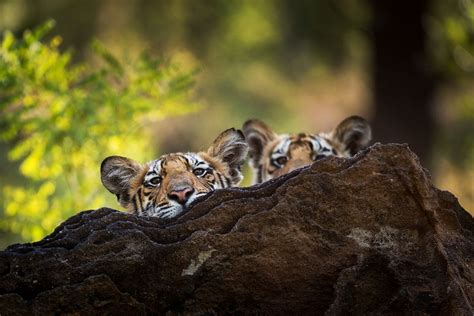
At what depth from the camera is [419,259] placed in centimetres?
605

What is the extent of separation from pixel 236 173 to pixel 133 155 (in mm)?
3327

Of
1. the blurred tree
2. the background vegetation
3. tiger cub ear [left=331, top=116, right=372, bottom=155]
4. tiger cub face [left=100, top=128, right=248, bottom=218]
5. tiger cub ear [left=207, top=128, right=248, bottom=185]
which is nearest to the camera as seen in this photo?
tiger cub face [left=100, top=128, right=248, bottom=218]

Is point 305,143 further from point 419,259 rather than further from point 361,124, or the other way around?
point 419,259

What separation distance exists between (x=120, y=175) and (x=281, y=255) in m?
2.44

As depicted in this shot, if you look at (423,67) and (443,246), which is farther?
(423,67)

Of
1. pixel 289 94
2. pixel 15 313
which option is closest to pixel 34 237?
pixel 15 313

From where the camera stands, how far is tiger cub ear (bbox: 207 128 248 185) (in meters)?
8.45

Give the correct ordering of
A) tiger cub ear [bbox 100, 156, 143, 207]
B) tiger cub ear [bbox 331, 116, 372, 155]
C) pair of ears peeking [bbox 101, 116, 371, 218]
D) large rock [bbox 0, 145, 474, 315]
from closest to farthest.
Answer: large rock [bbox 0, 145, 474, 315]
pair of ears peeking [bbox 101, 116, 371, 218]
tiger cub ear [bbox 100, 156, 143, 207]
tiger cub ear [bbox 331, 116, 372, 155]

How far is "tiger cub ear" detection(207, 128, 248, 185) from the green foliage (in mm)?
2724

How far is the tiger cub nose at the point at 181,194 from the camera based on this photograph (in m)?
7.04

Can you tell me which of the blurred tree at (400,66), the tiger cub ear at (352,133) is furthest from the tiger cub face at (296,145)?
the blurred tree at (400,66)

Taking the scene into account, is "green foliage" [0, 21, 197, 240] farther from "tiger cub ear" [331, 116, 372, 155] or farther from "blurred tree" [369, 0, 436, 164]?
"blurred tree" [369, 0, 436, 164]

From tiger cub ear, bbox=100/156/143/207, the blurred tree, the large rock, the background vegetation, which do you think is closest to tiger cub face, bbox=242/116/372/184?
the background vegetation

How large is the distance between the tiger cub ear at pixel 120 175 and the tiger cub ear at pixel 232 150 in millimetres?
662
